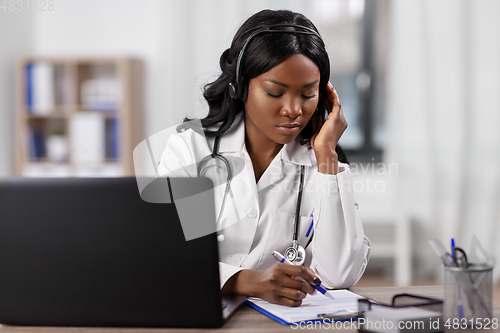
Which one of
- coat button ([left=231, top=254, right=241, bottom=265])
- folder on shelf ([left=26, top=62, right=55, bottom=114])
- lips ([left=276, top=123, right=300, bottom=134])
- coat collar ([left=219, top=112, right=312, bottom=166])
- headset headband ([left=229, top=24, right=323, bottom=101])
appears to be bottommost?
coat button ([left=231, top=254, right=241, bottom=265])

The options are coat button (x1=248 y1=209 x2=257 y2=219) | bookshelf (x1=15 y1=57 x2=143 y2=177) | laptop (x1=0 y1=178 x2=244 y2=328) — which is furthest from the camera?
bookshelf (x1=15 y1=57 x2=143 y2=177)

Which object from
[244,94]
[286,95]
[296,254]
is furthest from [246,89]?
[296,254]

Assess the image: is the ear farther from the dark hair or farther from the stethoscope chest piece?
the stethoscope chest piece

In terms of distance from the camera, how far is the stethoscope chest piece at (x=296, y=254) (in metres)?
1.16

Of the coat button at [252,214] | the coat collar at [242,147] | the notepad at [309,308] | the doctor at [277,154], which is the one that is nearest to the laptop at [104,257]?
the notepad at [309,308]

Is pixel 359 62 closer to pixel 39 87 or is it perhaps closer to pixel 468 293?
pixel 39 87

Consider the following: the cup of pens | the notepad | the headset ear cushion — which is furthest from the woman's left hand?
the cup of pens

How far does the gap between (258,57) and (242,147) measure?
0.86 ft

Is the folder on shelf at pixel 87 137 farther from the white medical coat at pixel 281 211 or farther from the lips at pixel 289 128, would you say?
the lips at pixel 289 128

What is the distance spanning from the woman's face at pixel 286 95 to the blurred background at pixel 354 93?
1852 millimetres

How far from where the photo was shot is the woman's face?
3.71 feet

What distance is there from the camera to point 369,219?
10.4 feet

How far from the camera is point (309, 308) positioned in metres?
0.87

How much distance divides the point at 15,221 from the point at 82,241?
110mm
